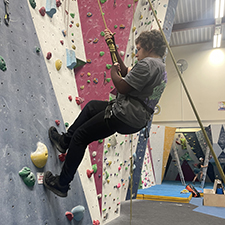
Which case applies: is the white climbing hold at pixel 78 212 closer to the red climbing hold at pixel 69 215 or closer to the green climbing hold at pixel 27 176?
the red climbing hold at pixel 69 215

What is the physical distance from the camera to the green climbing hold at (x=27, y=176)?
127cm

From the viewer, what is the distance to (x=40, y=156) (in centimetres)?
138

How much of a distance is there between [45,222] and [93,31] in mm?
2090

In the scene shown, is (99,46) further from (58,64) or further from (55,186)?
(55,186)

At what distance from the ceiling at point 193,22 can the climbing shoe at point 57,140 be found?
25.6ft

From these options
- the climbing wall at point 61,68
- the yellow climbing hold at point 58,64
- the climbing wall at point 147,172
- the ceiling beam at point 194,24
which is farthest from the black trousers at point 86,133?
the ceiling beam at point 194,24

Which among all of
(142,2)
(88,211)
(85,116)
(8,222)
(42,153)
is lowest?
(88,211)

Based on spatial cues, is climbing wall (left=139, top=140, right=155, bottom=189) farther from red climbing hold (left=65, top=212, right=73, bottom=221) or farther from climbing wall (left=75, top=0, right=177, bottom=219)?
red climbing hold (left=65, top=212, right=73, bottom=221)

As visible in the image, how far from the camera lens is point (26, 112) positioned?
55.7 inches

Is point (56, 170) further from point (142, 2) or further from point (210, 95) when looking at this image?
point (210, 95)

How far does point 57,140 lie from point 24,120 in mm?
276

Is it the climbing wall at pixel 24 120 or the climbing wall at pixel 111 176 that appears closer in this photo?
the climbing wall at pixel 24 120

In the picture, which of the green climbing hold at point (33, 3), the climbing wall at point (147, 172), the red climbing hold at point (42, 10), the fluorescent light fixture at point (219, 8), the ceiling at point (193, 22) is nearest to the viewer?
the green climbing hold at point (33, 3)

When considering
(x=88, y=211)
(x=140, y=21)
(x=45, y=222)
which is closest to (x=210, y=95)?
(x=140, y=21)
